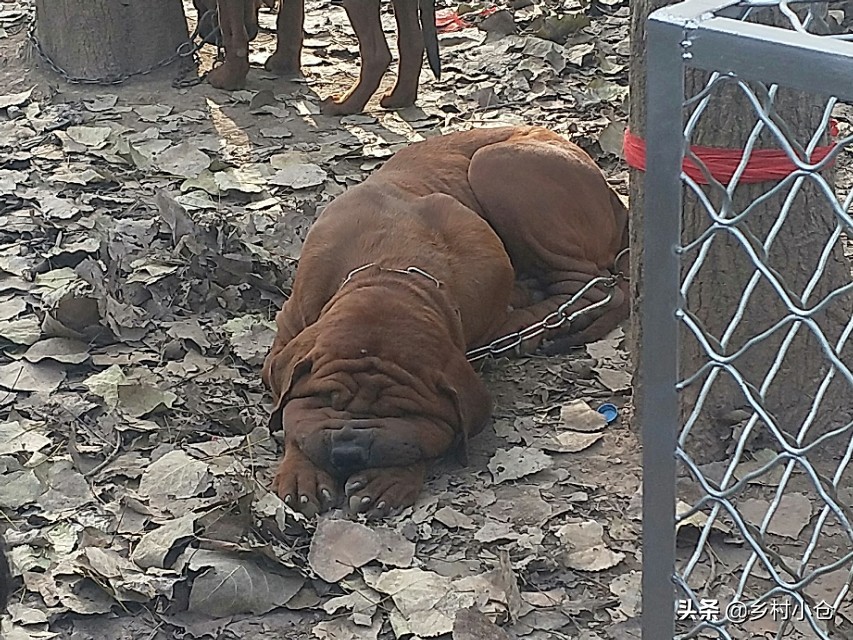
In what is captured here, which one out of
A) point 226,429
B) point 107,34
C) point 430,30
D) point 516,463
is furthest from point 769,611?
point 107,34

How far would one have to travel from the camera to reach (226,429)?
4.16m

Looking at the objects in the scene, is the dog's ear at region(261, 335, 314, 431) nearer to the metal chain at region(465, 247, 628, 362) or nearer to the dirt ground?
the dirt ground

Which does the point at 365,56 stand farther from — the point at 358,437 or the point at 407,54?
the point at 358,437

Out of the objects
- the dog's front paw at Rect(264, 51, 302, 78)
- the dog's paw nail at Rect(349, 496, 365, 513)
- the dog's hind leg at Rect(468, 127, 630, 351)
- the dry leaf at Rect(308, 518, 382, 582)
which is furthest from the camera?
the dog's front paw at Rect(264, 51, 302, 78)

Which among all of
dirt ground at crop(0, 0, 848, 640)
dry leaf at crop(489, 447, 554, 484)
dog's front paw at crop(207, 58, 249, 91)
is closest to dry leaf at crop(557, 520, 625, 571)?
dirt ground at crop(0, 0, 848, 640)

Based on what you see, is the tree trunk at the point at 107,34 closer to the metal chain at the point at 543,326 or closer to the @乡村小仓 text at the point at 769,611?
the metal chain at the point at 543,326

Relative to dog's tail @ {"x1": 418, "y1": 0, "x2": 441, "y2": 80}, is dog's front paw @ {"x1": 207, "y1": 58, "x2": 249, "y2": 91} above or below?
below

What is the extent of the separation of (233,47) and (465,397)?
410cm

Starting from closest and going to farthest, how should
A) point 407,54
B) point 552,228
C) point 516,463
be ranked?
point 516,463 → point 552,228 → point 407,54

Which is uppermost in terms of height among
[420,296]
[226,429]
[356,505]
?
[420,296]

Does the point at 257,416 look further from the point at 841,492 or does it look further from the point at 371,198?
the point at 841,492

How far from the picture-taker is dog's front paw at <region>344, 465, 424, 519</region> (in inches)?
142

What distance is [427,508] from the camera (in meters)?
3.66

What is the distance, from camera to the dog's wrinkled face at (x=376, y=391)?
12.1 feet
